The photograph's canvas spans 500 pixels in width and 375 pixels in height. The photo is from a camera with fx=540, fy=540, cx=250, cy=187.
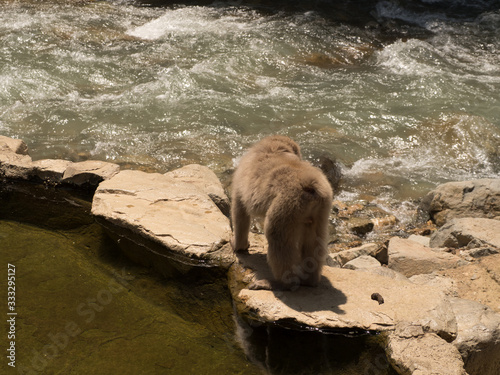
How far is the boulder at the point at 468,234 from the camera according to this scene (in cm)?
590

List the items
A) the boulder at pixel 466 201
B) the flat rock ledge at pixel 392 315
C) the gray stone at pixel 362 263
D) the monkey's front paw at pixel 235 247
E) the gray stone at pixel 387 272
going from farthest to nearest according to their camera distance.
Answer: the boulder at pixel 466 201 → the gray stone at pixel 362 263 → the gray stone at pixel 387 272 → the monkey's front paw at pixel 235 247 → the flat rock ledge at pixel 392 315

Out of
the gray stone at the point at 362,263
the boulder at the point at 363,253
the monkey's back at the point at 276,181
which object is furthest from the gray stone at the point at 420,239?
the monkey's back at the point at 276,181

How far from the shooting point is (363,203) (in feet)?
24.8

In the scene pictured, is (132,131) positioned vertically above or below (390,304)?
below

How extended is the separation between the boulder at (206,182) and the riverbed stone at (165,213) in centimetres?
17

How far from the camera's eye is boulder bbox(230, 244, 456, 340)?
151 inches

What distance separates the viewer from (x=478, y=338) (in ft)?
12.8

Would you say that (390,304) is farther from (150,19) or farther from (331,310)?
(150,19)

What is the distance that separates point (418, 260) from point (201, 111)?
5166 mm

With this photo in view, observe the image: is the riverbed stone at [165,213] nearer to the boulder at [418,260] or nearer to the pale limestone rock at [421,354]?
the pale limestone rock at [421,354]

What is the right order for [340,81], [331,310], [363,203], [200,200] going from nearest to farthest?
[331,310] → [200,200] → [363,203] → [340,81]

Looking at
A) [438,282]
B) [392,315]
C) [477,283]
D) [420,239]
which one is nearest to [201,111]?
[420,239]

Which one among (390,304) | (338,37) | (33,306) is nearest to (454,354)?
(390,304)

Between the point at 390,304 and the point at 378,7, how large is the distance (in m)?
12.4
